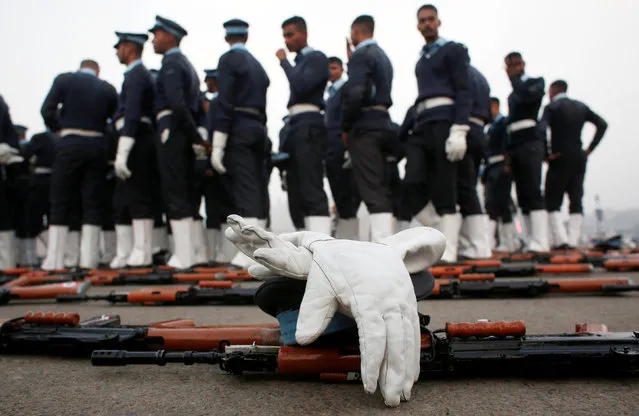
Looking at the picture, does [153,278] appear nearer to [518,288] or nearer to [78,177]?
[78,177]

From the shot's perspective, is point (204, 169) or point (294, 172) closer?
point (294, 172)

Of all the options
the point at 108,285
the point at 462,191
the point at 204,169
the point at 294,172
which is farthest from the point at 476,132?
the point at 108,285

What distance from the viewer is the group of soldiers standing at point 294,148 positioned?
4.89 metres

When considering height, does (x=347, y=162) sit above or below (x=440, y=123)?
below

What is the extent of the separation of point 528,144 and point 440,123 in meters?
1.94

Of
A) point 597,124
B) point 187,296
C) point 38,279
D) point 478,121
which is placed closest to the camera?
point 187,296

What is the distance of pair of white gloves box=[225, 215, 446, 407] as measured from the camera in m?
1.28

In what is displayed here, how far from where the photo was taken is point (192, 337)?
177 cm

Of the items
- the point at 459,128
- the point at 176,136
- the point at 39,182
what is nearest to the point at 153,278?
the point at 176,136

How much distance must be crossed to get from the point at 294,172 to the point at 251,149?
0.84 metres

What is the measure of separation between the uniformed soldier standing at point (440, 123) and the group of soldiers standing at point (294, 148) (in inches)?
0.5

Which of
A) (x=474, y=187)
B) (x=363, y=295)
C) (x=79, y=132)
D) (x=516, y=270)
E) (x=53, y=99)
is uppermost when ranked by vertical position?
(x=53, y=99)

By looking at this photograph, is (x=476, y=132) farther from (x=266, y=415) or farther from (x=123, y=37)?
(x=266, y=415)

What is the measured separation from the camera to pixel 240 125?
17.1 feet
